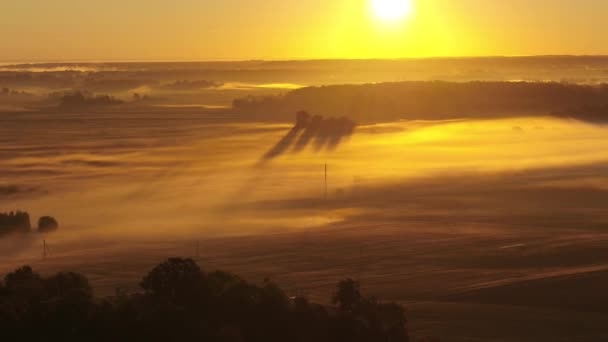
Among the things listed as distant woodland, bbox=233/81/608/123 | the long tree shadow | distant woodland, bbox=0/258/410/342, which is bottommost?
distant woodland, bbox=0/258/410/342

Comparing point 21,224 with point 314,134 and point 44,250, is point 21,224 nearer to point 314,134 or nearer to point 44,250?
point 44,250

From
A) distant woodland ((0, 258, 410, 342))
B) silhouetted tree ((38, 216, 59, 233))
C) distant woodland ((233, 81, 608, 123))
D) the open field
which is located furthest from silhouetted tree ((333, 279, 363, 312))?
distant woodland ((233, 81, 608, 123))

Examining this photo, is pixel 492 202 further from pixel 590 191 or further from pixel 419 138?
pixel 419 138

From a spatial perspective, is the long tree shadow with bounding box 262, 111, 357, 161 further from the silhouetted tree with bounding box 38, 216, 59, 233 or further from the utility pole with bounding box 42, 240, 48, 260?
the utility pole with bounding box 42, 240, 48, 260

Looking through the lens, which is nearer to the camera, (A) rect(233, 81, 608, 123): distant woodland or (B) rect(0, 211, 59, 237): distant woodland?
(B) rect(0, 211, 59, 237): distant woodland

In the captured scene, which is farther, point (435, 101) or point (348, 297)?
point (435, 101)

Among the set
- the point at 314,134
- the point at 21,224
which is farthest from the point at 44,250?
the point at 314,134

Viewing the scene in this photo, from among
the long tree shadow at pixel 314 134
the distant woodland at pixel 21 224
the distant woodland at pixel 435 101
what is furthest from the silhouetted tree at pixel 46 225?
the distant woodland at pixel 435 101

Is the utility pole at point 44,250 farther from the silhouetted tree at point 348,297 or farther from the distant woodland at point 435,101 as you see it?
the distant woodland at point 435,101

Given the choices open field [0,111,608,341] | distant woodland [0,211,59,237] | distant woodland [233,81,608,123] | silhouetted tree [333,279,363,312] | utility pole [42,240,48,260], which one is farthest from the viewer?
distant woodland [233,81,608,123]

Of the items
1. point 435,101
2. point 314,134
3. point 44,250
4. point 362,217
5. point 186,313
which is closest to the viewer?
point 186,313

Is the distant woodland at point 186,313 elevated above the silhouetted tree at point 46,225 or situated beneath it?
situated beneath
